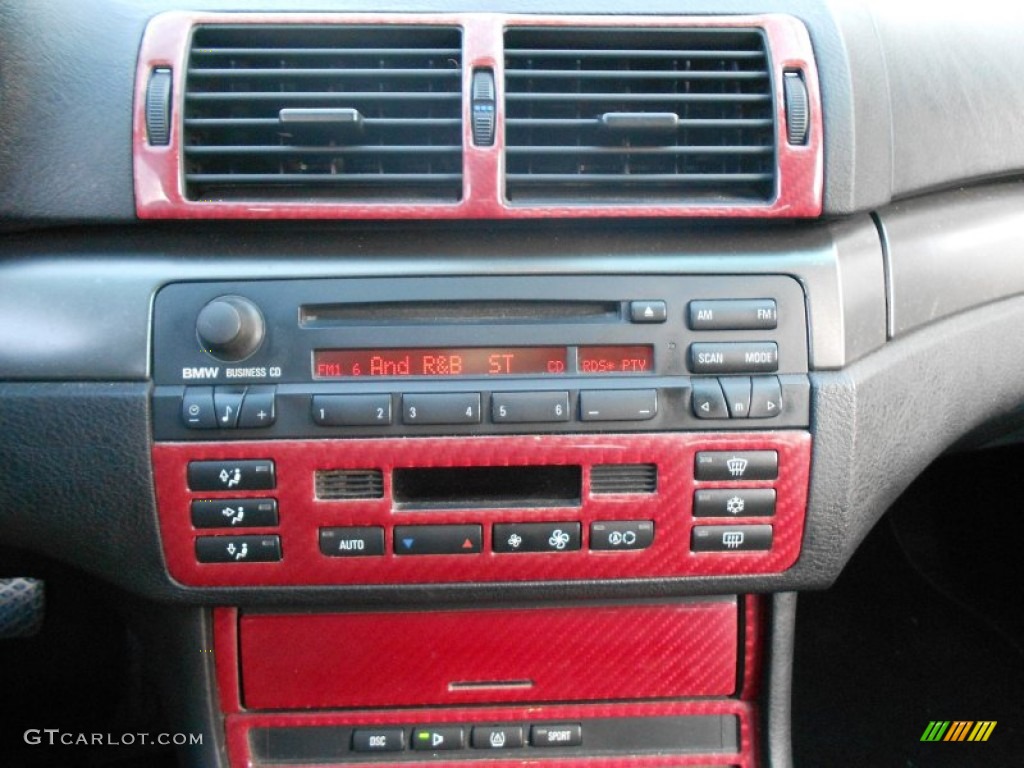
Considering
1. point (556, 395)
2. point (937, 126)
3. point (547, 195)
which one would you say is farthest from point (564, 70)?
point (937, 126)

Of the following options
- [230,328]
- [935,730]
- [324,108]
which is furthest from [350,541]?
[935,730]

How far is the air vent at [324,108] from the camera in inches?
41.5

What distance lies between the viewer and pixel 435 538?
3.68 feet

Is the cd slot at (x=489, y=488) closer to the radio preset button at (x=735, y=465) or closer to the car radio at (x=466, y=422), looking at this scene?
the car radio at (x=466, y=422)

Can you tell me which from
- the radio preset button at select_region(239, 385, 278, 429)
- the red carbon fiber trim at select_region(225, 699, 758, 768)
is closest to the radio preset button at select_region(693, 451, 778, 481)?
the red carbon fiber trim at select_region(225, 699, 758, 768)

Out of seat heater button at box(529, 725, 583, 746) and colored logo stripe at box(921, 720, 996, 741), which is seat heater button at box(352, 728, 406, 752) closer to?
seat heater button at box(529, 725, 583, 746)

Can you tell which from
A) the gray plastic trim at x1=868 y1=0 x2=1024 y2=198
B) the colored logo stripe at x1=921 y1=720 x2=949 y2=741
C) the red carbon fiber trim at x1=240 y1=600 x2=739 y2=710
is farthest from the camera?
the colored logo stripe at x1=921 y1=720 x2=949 y2=741

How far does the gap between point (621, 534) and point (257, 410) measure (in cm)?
48

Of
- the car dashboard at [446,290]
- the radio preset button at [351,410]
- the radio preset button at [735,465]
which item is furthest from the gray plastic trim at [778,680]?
the radio preset button at [351,410]

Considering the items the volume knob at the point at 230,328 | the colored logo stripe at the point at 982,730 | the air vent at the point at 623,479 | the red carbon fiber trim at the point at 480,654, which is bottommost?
the colored logo stripe at the point at 982,730

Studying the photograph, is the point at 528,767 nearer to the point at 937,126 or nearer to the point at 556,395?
the point at 556,395

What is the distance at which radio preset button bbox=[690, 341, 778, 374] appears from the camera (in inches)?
43.1

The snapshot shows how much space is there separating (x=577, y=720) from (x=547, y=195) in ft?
2.51

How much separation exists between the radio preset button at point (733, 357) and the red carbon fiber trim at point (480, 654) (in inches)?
15.0
